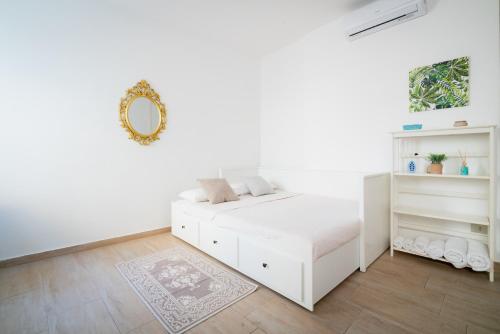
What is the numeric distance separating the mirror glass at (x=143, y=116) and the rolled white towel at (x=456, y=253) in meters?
3.43

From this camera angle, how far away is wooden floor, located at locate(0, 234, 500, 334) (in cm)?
142

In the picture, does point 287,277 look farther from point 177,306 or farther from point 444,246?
point 444,246

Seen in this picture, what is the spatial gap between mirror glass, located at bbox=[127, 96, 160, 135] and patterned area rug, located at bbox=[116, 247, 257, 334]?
156 centimetres

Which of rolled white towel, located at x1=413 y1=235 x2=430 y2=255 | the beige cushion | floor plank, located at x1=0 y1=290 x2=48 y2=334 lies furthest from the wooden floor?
the beige cushion

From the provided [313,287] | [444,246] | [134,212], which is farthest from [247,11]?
[444,246]

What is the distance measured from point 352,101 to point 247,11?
174 cm

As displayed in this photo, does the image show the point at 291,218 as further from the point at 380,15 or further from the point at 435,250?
the point at 380,15

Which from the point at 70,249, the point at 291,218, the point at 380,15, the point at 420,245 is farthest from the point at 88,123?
the point at 420,245

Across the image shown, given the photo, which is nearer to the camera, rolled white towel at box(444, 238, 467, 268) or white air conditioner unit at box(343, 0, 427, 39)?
rolled white towel at box(444, 238, 467, 268)

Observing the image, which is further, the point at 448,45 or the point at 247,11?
the point at 247,11

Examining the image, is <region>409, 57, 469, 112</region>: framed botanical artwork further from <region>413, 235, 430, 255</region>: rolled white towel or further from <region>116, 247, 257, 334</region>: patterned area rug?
<region>116, 247, 257, 334</region>: patterned area rug

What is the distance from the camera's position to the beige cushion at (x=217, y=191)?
9.04 ft

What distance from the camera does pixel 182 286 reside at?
1.85 m

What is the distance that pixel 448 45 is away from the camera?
2.27m
